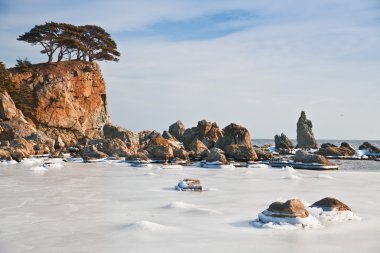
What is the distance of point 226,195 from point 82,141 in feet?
135

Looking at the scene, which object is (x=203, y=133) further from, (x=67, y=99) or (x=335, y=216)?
(x=335, y=216)

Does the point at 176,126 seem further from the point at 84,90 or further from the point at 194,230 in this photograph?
the point at 194,230

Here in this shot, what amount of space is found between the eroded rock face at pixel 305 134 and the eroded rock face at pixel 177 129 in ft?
84.6

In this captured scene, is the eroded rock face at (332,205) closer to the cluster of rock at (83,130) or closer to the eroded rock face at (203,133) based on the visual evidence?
the cluster of rock at (83,130)

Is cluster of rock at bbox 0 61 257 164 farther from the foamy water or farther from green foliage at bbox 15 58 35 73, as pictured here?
the foamy water

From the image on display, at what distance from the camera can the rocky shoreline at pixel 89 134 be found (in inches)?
1346

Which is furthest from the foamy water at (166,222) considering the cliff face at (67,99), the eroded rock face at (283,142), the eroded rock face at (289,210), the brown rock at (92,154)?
the eroded rock face at (283,142)

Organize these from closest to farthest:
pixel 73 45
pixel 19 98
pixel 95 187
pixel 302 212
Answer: pixel 302 212 < pixel 95 187 < pixel 19 98 < pixel 73 45

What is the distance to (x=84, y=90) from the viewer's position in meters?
57.9

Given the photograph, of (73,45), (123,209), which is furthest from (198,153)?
(123,209)

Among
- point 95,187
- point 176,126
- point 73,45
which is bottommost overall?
point 95,187

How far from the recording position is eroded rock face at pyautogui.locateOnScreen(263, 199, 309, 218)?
28.8 ft

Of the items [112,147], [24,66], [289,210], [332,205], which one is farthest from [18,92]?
[289,210]

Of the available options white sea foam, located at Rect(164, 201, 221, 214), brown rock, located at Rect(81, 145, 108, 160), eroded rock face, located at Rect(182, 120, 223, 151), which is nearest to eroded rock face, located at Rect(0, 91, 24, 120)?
brown rock, located at Rect(81, 145, 108, 160)
